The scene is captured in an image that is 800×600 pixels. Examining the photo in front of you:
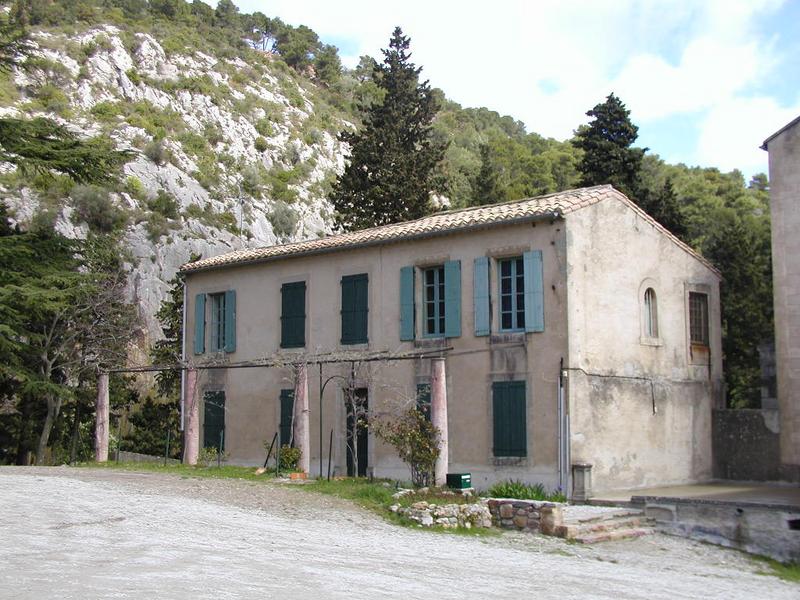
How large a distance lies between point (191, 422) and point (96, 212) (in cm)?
2958

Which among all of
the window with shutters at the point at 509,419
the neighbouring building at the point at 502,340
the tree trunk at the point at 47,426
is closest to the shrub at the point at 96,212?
the tree trunk at the point at 47,426

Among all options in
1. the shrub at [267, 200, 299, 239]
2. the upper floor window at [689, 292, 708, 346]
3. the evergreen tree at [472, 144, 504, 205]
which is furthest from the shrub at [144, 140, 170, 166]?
the upper floor window at [689, 292, 708, 346]

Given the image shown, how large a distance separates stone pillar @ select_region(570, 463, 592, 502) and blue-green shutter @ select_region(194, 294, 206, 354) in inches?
436

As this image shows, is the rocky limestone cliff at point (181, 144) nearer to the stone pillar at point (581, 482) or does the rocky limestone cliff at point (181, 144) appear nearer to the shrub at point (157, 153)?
the shrub at point (157, 153)

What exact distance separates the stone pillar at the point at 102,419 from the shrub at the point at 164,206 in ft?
96.5

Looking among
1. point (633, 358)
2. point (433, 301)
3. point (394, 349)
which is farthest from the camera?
point (394, 349)

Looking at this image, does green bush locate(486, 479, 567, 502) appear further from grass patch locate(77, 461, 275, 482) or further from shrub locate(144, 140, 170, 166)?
shrub locate(144, 140, 170, 166)

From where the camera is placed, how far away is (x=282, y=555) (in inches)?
453

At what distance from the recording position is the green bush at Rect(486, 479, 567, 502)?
1706cm

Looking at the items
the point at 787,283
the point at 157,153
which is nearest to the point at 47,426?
the point at 787,283

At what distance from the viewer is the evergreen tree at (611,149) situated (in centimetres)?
2902

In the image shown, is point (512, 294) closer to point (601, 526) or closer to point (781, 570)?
point (601, 526)

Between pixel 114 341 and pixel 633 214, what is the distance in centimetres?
1541

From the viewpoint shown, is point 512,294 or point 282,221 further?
point 282,221
